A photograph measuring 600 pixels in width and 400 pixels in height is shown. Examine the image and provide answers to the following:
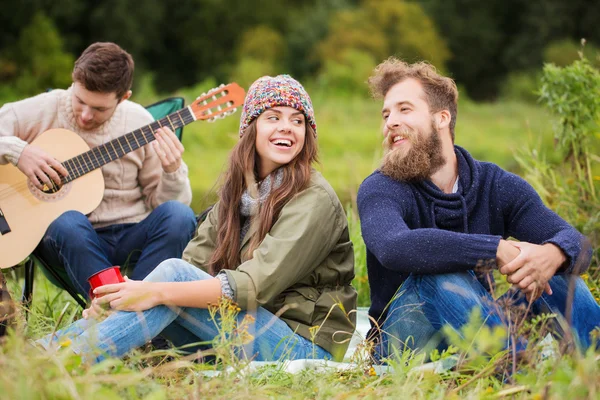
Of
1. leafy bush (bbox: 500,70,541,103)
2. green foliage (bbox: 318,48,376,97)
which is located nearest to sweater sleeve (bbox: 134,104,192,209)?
green foliage (bbox: 318,48,376,97)

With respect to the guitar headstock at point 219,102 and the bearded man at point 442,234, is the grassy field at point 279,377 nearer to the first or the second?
the bearded man at point 442,234

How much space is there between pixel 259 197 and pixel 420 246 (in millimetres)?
736

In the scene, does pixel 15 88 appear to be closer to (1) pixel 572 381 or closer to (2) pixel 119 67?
(2) pixel 119 67

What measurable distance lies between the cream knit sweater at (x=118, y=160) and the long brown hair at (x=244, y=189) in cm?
69

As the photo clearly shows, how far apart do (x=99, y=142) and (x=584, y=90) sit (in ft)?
8.30

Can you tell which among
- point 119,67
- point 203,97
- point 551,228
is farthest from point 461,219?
point 119,67

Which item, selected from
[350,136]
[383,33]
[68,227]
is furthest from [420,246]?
[383,33]

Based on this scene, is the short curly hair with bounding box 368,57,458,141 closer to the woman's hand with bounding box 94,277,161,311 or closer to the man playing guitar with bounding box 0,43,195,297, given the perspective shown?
the man playing guitar with bounding box 0,43,195,297

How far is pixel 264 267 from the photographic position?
9.36ft

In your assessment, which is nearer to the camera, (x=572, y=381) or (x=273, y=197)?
Result: (x=572, y=381)

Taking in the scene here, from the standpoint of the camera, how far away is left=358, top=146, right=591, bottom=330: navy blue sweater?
8.95 ft

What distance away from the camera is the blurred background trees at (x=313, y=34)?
84.7 feet

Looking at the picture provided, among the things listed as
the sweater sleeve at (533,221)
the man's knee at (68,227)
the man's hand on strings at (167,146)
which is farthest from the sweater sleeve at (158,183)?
the sweater sleeve at (533,221)

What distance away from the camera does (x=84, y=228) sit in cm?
361
